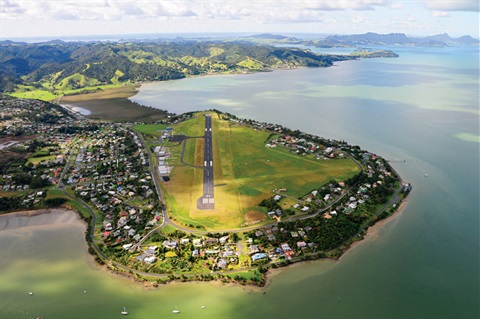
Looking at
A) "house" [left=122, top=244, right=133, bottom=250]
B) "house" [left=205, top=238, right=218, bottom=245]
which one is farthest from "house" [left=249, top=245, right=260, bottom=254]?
"house" [left=122, top=244, right=133, bottom=250]

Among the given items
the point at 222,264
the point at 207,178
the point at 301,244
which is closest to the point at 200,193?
the point at 207,178

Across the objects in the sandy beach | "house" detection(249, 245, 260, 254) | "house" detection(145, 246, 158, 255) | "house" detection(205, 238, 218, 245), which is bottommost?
"house" detection(249, 245, 260, 254)

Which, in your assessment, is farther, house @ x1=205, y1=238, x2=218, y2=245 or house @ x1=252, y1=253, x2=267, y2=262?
house @ x1=205, y1=238, x2=218, y2=245

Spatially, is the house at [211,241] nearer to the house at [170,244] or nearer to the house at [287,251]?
the house at [170,244]

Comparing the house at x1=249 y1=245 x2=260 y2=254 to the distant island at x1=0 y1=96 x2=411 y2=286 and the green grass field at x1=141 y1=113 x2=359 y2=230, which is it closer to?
the distant island at x1=0 y1=96 x2=411 y2=286

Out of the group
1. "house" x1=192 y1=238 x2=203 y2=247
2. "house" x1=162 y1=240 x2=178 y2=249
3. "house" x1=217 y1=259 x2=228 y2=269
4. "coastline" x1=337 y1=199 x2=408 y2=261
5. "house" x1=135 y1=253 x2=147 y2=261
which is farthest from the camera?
"coastline" x1=337 y1=199 x2=408 y2=261

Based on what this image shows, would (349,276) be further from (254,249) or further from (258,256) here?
(254,249)
